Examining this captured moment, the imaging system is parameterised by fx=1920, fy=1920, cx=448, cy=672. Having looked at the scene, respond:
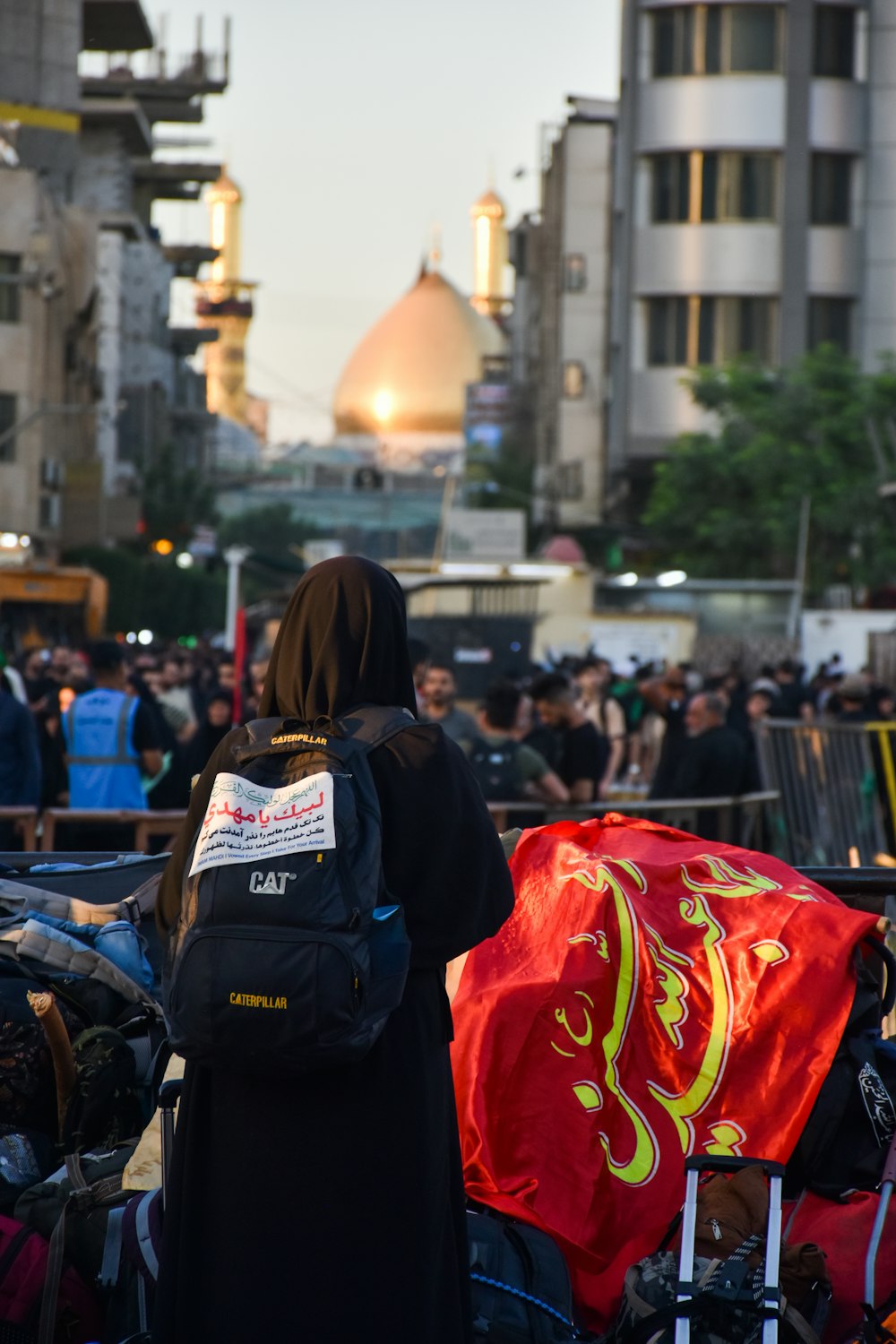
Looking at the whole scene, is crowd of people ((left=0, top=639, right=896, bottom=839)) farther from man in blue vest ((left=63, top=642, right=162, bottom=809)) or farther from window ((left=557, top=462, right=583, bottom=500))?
window ((left=557, top=462, right=583, bottom=500))

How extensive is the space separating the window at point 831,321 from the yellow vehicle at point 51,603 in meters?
21.3

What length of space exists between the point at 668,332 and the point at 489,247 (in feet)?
387

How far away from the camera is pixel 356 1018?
3.19 meters

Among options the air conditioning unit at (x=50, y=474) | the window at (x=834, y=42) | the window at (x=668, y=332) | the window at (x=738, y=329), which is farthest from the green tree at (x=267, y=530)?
the window at (x=834, y=42)

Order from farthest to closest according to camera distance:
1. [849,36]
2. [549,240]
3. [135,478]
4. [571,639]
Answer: [135,478], [549,240], [849,36], [571,639]

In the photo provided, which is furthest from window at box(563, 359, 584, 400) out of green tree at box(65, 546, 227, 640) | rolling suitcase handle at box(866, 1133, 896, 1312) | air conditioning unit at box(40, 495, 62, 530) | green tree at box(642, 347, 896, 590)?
rolling suitcase handle at box(866, 1133, 896, 1312)

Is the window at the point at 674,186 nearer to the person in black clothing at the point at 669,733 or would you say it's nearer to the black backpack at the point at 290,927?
the person in black clothing at the point at 669,733

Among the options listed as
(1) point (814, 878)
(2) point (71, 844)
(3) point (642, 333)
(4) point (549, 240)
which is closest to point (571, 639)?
(3) point (642, 333)

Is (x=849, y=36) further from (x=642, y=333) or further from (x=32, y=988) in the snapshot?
(x=32, y=988)

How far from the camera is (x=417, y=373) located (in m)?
131

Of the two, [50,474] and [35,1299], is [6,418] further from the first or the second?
[35,1299]

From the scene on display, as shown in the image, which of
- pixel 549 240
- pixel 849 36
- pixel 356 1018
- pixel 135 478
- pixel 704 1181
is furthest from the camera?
pixel 135 478

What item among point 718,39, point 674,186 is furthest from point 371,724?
point 718,39

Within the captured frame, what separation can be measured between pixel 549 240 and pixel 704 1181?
6388 centimetres
